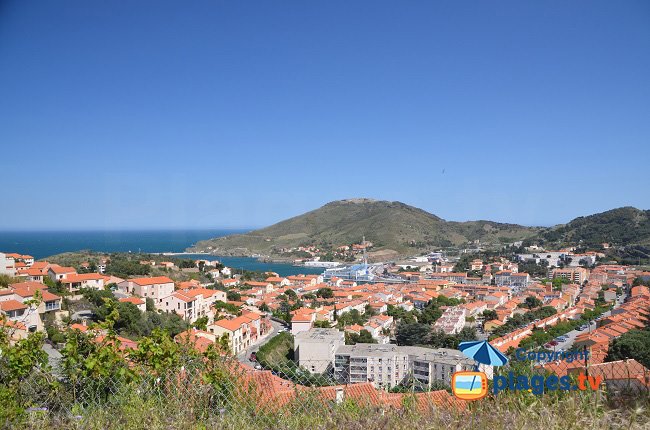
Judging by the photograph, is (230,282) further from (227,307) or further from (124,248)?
(124,248)

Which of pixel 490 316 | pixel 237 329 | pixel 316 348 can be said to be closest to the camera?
pixel 316 348

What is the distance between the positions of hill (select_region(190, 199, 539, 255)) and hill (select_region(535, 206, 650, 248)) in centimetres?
902

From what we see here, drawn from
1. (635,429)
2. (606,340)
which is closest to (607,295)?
(606,340)

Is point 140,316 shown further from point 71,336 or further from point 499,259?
point 499,259

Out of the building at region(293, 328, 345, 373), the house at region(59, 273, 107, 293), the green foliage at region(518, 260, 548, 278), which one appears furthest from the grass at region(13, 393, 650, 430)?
the green foliage at region(518, 260, 548, 278)

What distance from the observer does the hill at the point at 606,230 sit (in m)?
51.2

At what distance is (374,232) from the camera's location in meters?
69.7

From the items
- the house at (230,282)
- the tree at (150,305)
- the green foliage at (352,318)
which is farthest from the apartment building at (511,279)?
the tree at (150,305)

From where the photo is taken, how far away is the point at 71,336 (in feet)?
8.61

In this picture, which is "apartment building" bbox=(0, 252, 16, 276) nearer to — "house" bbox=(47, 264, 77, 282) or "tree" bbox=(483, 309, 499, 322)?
"house" bbox=(47, 264, 77, 282)

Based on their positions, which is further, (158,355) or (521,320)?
(521,320)

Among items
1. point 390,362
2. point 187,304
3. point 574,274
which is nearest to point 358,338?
point 390,362

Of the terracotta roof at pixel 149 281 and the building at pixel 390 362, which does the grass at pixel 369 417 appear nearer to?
the building at pixel 390 362

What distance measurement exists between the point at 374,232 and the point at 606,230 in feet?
110
